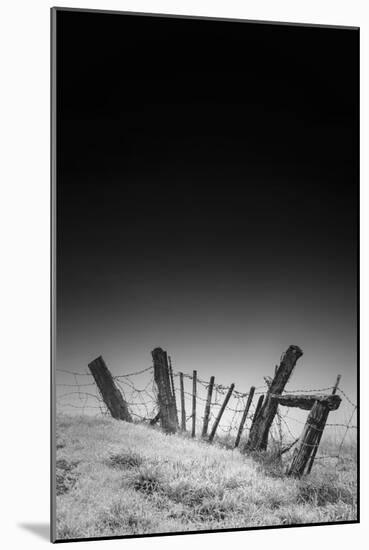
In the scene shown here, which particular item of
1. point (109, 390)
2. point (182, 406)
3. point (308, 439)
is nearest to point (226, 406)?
point (182, 406)

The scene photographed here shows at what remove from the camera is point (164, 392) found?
855 centimetres

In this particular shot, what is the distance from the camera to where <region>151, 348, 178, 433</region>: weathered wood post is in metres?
8.47

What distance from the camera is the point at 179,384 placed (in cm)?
858

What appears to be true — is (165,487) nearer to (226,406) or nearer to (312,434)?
(226,406)

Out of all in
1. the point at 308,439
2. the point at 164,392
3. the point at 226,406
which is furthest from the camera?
the point at 308,439

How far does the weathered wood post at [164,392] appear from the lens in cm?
847

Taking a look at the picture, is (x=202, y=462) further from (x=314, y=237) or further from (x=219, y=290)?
(x=314, y=237)

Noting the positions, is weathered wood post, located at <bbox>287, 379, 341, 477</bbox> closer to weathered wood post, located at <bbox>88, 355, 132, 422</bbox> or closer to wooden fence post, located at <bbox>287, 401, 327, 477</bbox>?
wooden fence post, located at <bbox>287, 401, 327, 477</bbox>

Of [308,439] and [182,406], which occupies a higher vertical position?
[182,406]

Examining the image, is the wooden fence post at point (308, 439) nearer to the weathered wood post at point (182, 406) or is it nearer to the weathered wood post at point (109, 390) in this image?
the weathered wood post at point (182, 406)

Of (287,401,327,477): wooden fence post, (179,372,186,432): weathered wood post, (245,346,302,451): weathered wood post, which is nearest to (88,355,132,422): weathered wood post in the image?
(179,372,186,432): weathered wood post

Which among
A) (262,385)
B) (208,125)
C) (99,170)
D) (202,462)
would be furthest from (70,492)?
(208,125)

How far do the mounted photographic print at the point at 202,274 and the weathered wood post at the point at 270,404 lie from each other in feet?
0.04

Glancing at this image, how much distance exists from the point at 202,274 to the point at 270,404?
105 cm
